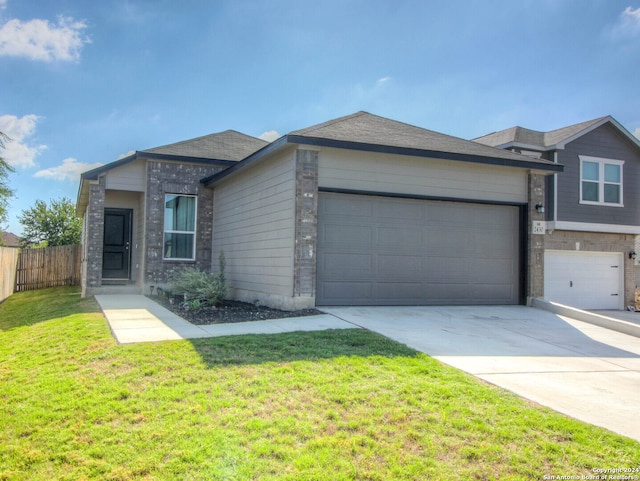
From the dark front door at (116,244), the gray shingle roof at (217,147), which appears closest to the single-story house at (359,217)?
the gray shingle roof at (217,147)

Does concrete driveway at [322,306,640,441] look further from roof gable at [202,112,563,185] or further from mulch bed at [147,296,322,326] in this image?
roof gable at [202,112,563,185]

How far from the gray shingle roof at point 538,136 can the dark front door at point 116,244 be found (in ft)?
40.3

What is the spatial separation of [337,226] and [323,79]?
584 centimetres

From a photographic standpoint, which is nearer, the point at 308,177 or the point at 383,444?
the point at 383,444

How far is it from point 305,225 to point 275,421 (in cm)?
549

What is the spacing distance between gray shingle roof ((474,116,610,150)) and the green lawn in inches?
469

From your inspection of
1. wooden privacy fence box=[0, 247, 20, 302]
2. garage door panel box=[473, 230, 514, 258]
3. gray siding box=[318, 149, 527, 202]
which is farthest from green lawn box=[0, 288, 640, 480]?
wooden privacy fence box=[0, 247, 20, 302]

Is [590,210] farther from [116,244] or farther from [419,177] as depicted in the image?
[116,244]

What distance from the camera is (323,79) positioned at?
1362cm

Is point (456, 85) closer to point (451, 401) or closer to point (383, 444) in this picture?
point (451, 401)

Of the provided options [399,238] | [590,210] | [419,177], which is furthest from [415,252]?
[590,210]

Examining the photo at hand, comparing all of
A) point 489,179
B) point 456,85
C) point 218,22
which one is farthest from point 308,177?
point 456,85

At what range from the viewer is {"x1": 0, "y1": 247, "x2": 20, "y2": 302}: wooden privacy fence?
14.6 meters

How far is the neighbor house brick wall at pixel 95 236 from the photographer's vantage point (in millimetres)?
12828
